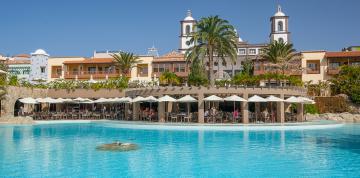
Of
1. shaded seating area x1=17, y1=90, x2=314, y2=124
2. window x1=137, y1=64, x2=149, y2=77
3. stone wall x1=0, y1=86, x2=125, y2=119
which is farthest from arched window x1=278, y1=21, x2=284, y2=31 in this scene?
stone wall x1=0, y1=86, x2=125, y2=119

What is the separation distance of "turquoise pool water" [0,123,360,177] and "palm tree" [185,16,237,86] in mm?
13075

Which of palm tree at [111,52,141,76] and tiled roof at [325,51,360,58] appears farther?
palm tree at [111,52,141,76]

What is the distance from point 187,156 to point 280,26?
67.5 metres

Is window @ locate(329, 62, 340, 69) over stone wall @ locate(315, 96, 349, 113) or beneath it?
over

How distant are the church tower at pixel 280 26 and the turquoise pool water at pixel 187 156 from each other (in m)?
56.8

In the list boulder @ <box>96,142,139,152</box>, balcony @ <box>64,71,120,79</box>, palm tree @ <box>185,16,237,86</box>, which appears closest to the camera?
boulder @ <box>96,142,139,152</box>

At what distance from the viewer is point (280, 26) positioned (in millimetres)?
78625

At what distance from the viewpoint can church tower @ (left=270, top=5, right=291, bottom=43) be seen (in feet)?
254

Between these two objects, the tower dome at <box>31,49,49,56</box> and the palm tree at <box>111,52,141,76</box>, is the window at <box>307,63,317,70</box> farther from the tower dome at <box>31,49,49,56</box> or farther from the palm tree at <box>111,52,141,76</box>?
the tower dome at <box>31,49,49,56</box>

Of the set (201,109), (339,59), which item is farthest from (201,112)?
(339,59)

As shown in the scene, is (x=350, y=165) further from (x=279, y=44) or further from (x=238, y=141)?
(x=279, y=44)

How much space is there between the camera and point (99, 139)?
2189 cm

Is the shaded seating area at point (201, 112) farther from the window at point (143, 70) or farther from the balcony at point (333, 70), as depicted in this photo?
the window at point (143, 70)

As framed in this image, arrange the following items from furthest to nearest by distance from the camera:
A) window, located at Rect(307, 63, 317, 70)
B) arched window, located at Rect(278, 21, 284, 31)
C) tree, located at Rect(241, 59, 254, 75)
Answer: arched window, located at Rect(278, 21, 284, 31) < tree, located at Rect(241, 59, 254, 75) < window, located at Rect(307, 63, 317, 70)
